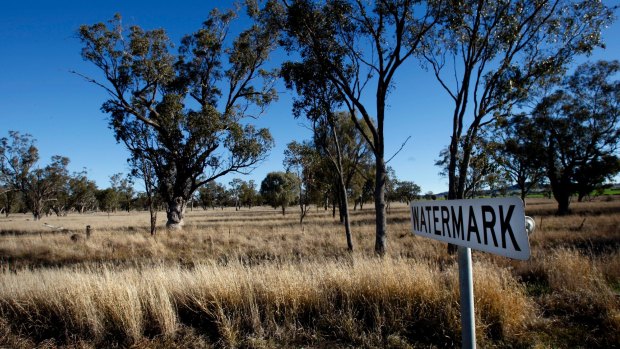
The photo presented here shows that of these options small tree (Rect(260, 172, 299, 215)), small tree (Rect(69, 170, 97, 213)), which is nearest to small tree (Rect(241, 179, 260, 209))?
small tree (Rect(260, 172, 299, 215))

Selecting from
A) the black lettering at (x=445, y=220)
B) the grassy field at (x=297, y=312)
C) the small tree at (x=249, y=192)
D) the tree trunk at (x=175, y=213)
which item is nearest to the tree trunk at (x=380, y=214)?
the grassy field at (x=297, y=312)

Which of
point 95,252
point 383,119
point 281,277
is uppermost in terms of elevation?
point 383,119

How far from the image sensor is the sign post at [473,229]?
1752mm

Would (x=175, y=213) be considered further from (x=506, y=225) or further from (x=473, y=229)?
(x=506, y=225)

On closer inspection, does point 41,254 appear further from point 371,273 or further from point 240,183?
point 240,183

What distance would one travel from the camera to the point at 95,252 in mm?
15023

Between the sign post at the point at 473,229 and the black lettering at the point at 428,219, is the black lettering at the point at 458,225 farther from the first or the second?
the black lettering at the point at 428,219

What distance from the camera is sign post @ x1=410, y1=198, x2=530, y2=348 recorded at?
5.75 ft

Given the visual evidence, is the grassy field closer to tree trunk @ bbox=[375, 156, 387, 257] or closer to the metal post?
the metal post

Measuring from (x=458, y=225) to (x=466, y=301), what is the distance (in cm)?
54

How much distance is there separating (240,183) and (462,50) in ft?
280

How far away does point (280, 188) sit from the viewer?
6888cm

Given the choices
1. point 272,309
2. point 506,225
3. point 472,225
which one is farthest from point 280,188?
point 506,225

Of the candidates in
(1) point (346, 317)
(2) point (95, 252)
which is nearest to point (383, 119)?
(1) point (346, 317)
